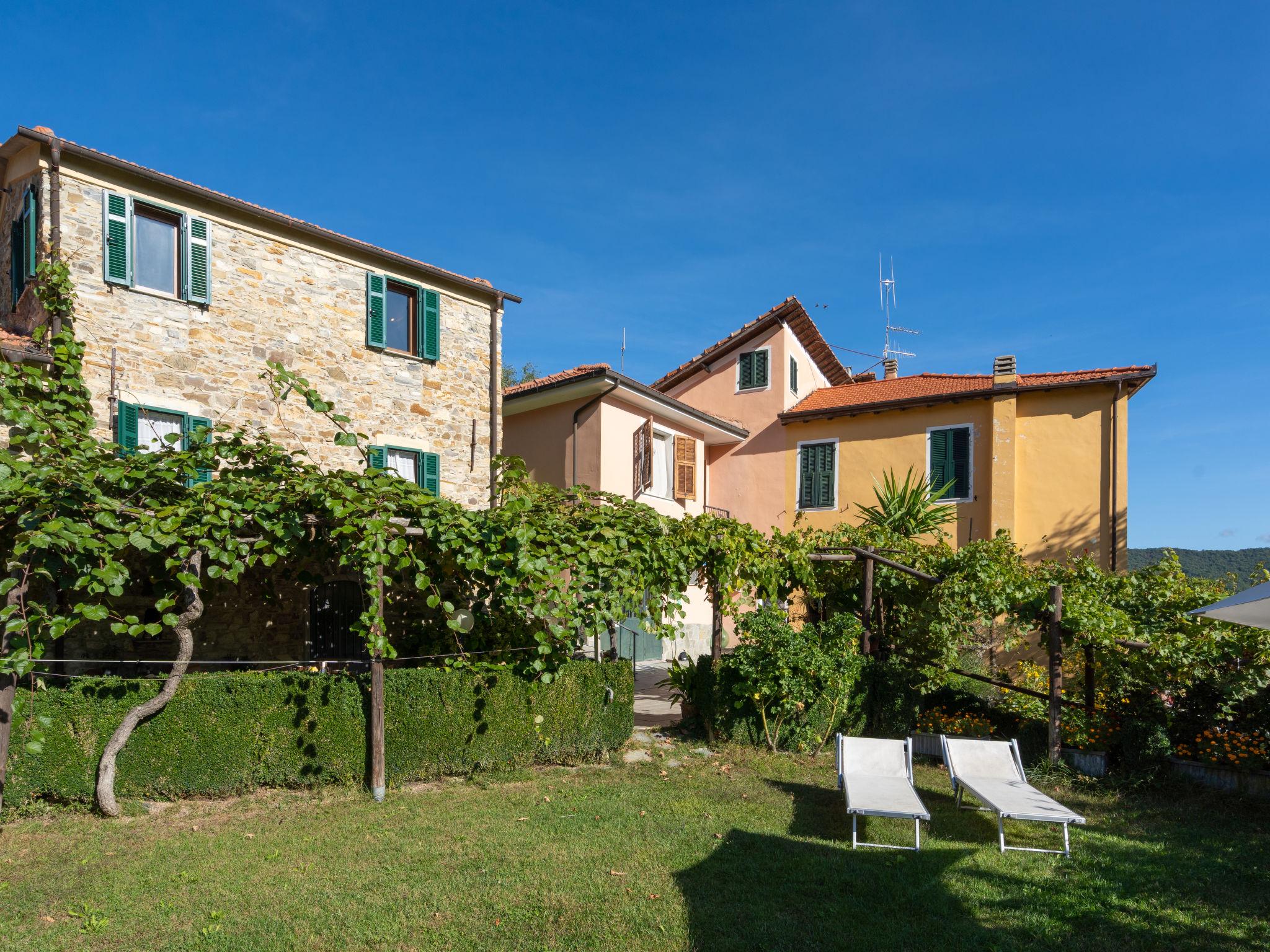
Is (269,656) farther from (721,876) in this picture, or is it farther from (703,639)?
(703,639)

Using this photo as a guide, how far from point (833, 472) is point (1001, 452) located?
383cm

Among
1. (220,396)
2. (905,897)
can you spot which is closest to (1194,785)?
(905,897)

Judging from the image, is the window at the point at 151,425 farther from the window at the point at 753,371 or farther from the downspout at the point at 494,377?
the window at the point at 753,371

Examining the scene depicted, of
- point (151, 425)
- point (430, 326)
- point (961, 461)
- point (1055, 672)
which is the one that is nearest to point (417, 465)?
point (430, 326)

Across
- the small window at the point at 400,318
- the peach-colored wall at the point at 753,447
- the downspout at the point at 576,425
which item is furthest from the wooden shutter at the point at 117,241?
the peach-colored wall at the point at 753,447

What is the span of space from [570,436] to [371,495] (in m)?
8.46

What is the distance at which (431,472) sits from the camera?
1251 cm

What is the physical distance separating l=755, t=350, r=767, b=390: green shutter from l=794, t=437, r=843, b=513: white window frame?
1.86m

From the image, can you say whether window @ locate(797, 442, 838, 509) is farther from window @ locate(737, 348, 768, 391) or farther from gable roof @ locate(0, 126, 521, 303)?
gable roof @ locate(0, 126, 521, 303)

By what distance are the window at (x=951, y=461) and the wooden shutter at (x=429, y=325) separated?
1119 cm

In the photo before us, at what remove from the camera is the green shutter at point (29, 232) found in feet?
30.6

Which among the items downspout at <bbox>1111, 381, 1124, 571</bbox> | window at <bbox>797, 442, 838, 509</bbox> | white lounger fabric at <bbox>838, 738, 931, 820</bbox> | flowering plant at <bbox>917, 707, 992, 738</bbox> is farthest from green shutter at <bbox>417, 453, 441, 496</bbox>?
downspout at <bbox>1111, 381, 1124, 571</bbox>

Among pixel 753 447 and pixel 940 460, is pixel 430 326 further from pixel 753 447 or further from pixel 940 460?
pixel 940 460

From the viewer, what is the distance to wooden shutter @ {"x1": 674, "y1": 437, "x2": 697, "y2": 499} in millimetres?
18062
